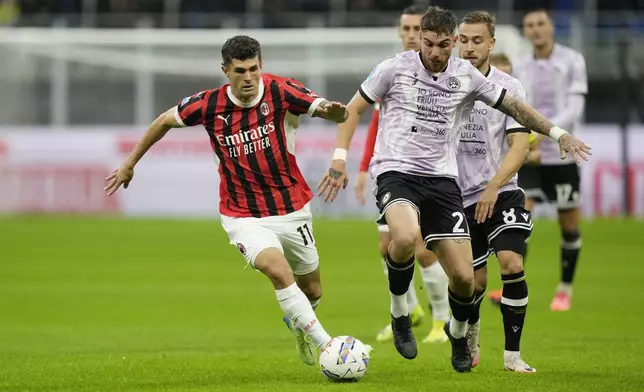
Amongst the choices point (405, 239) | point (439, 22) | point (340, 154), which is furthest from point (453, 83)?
point (405, 239)

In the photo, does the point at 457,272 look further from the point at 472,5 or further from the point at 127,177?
the point at 472,5

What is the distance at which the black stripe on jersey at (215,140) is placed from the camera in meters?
8.29

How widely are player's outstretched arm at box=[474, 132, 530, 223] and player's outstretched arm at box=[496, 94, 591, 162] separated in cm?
32

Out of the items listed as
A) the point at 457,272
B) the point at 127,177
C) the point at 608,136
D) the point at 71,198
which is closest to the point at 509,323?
the point at 457,272

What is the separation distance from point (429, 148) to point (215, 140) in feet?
4.88

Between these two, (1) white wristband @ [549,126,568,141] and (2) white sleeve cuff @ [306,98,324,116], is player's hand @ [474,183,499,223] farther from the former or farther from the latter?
(2) white sleeve cuff @ [306,98,324,116]

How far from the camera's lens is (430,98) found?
26.3 feet

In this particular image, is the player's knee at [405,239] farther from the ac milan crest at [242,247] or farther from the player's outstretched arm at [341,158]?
the ac milan crest at [242,247]

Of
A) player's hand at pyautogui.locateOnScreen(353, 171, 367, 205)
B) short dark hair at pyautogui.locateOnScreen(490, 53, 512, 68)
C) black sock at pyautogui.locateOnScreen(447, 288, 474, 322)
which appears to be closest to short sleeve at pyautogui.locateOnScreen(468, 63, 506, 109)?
black sock at pyautogui.locateOnScreen(447, 288, 474, 322)

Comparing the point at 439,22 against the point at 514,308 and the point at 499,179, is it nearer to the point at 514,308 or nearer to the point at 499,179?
the point at 499,179

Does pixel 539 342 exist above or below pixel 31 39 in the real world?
below

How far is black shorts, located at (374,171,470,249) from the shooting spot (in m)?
7.91

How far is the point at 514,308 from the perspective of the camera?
26.9 feet

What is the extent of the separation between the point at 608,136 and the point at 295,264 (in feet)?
57.3
